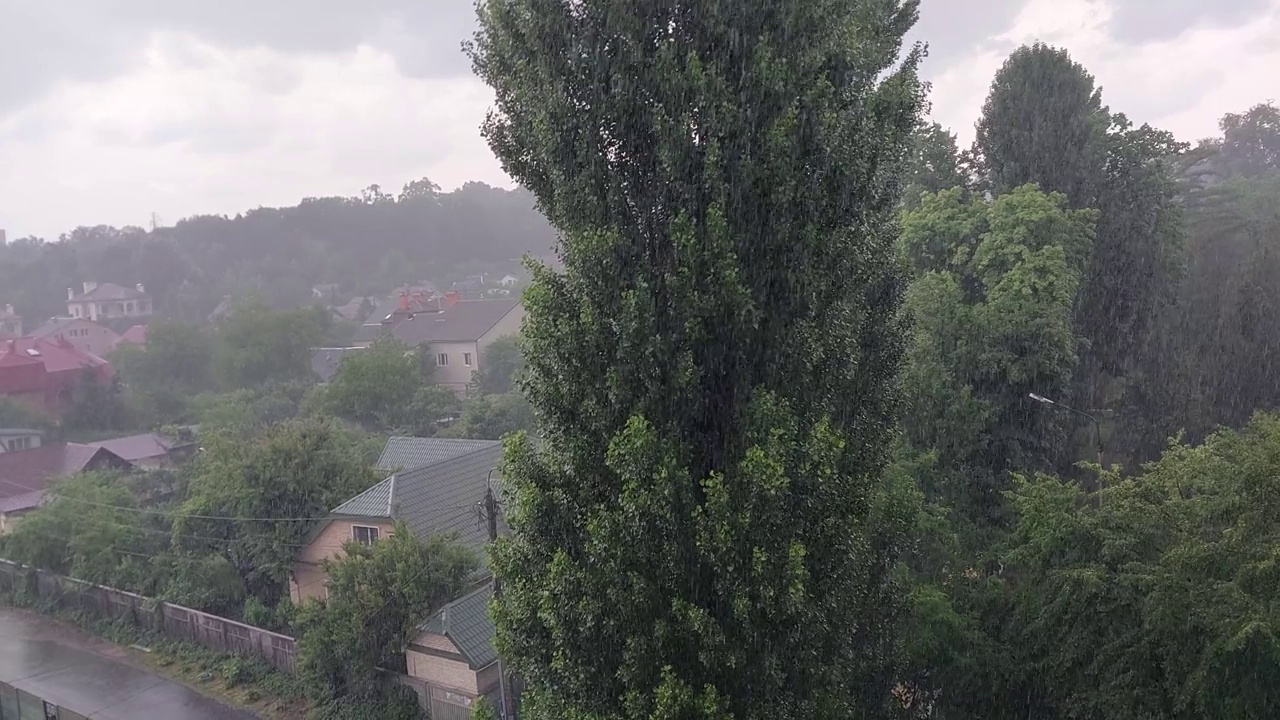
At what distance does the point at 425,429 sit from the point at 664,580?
A: 24.9 m

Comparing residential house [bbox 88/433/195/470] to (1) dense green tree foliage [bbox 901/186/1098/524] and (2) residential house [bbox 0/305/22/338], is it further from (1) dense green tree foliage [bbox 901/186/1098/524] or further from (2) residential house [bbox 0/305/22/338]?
(2) residential house [bbox 0/305/22/338]

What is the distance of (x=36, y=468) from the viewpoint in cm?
2427

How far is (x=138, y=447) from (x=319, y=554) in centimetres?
1511

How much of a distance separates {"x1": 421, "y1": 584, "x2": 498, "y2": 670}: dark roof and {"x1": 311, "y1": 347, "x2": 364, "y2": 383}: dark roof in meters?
30.2

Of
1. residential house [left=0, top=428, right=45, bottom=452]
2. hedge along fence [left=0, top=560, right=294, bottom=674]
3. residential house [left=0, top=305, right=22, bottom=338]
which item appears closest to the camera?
hedge along fence [left=0, top=560, right=294, bottom=674]

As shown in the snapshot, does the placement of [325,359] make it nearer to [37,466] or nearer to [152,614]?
[37,466]

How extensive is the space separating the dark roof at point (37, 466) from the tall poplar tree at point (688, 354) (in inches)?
893

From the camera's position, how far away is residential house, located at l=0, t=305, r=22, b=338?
44.4 meters

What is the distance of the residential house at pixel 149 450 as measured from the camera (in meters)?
25.4

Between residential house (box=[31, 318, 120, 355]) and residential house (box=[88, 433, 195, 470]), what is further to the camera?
residential house (box=[31, 318, 120, 355])

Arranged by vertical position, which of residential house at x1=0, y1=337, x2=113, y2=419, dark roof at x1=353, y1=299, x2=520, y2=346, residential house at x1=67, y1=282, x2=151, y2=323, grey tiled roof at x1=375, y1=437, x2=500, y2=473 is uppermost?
residential house at x1=67, y1=282, x2=151, y2=323

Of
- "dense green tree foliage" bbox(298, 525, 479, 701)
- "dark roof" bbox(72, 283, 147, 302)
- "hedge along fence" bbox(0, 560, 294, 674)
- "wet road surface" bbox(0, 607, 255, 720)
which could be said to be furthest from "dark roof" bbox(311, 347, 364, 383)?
"dense green tree foliage" bbox(298, 525, 479, 701)

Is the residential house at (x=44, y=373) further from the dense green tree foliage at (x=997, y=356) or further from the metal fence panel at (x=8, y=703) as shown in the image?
the dense green tree foliage at (x=997, y=356)

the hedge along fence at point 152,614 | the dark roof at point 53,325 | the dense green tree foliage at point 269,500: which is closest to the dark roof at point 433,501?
the dense green tree foliage at point 269,500
